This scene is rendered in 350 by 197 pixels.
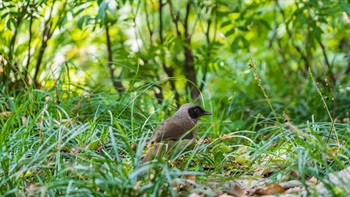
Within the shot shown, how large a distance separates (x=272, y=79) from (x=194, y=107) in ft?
13.8

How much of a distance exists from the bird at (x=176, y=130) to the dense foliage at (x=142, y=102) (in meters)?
0.12

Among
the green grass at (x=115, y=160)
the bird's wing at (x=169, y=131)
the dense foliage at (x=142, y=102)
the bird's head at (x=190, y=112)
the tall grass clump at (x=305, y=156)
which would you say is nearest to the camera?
the green grass at (x=115, y=160)

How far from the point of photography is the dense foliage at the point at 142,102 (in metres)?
3.42

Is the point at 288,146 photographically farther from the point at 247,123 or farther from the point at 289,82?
the point at 289,82

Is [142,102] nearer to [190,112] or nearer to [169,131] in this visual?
[190,112]

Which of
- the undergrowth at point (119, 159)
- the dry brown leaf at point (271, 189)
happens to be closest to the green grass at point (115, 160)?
the undergrowth at point (119, 159)

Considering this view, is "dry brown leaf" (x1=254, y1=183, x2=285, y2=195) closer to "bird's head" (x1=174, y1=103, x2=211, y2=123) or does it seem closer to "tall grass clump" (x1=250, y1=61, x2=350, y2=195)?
"tall grass clump" (x1=250, y1=61, x2=350, y2=195)

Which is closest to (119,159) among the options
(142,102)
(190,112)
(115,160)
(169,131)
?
(115,160)

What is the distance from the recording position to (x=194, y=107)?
4.82 metres

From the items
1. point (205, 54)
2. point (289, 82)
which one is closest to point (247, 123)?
point (205, 54)

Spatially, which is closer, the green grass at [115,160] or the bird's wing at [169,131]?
the green grass at [115,160]

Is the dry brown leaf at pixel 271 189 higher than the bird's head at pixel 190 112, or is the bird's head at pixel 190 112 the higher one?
the bird's head at pixel 190 112

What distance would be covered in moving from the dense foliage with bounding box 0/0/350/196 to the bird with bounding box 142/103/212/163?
0.12 m

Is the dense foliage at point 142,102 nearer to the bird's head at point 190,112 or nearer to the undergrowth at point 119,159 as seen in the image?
the undergrowth at point 119,159
